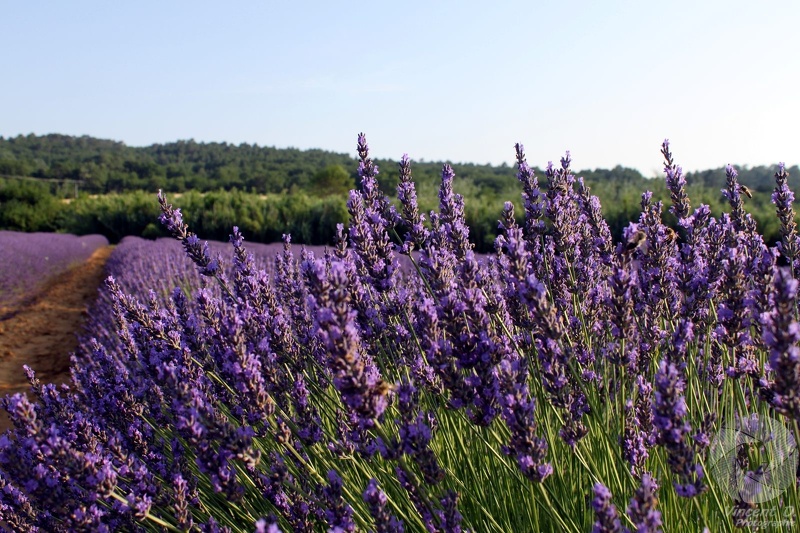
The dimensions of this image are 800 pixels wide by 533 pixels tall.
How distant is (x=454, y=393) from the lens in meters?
1.57

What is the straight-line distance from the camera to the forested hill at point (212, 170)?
132 feet

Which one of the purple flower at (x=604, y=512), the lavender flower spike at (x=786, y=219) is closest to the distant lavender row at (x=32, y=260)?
the lavender flower spike at (x=786, y=219)

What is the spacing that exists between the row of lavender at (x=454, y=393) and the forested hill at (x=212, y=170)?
86.6 feet

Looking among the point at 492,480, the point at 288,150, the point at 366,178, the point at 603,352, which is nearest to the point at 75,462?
the point at 492,480

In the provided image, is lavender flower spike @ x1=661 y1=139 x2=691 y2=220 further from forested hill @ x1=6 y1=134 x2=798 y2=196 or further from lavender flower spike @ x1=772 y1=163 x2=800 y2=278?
forested hill @ x1=6 y1=134 x2=798 y2=196

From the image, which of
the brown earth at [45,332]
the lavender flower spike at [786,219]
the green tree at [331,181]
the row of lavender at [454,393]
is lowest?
the brown earth at [45,332]

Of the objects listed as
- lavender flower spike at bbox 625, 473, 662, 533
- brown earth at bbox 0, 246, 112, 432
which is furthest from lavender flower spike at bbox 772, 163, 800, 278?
brown earth at bbox 0, 246, 112, 432

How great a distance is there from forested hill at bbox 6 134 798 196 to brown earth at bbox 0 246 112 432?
17.7 meters

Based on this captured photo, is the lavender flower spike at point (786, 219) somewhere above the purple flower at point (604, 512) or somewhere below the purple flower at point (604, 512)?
above

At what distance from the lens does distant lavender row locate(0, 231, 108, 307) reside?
45.4ft

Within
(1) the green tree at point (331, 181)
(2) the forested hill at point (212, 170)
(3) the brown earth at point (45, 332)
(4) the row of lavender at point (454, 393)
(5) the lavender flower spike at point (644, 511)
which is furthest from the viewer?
Answer: (1) the green tree at point (331, 181)

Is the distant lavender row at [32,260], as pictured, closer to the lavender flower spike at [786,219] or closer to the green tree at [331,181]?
the lavender flower spike at [786,219]

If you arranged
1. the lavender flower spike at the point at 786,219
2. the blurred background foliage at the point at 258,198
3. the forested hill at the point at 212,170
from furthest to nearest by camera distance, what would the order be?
the forested hill at the point at 212,170 → the blurred background foliage at the point at 258,198 → the lavender flower spike at the point at 786,219

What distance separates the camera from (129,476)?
1.97m
